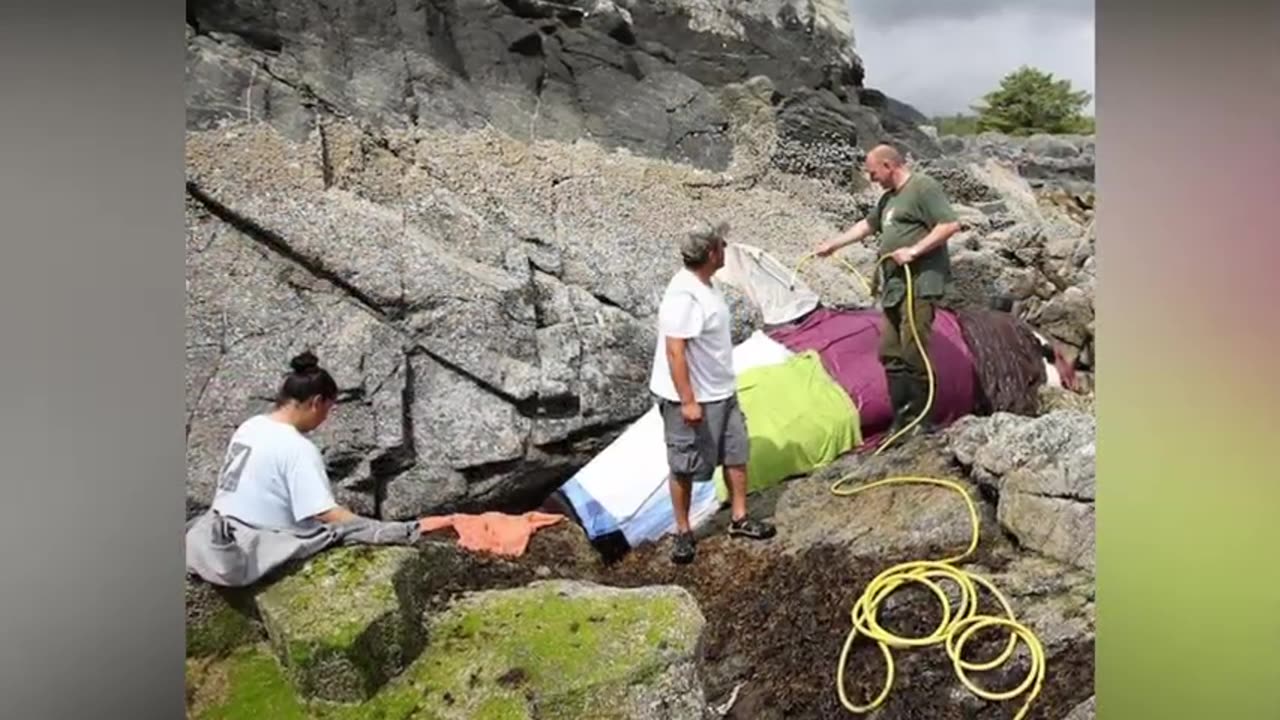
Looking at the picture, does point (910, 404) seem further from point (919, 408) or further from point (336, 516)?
point (336, 516)

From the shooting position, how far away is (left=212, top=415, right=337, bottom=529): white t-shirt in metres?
3.30

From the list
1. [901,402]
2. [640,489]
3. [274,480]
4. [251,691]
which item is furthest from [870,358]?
[251,691]

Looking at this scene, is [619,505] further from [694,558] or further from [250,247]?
[250,247]

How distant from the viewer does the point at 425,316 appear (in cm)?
342

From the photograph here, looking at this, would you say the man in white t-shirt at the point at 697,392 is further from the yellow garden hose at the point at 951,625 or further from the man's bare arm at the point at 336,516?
the man's bare arm at the point at 336,516

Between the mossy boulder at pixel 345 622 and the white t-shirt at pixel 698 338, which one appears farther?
the white t-shirt at pixel 698 338

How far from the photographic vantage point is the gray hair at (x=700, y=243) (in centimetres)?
337

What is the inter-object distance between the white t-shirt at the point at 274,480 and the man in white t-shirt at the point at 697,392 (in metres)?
0.95

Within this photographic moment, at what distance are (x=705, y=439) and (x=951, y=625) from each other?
2.63ft

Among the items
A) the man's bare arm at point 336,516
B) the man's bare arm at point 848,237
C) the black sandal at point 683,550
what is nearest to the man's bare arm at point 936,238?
the man's bare arm at point 848,237

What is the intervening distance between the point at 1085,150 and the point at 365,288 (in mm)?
1954

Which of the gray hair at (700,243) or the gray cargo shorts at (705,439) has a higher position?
the gray hair at (700,243)
